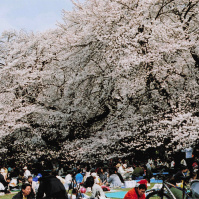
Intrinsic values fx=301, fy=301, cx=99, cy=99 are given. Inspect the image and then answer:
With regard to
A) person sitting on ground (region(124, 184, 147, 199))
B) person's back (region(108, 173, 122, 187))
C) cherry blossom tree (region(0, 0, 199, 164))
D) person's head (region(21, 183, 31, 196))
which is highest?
cherry blossom tree (region(0, 0, 199, 164))

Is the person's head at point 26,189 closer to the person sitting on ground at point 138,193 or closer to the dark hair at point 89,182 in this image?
the person sitting on ground at point 138,193

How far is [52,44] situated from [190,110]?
9.53 meters

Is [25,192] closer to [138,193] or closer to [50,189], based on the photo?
[50,189]

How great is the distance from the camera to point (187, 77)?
15.8 metres

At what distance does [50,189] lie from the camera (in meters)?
5.59

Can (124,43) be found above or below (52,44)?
below

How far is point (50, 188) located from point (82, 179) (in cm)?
870

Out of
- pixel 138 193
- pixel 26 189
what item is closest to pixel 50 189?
pixel 26 189

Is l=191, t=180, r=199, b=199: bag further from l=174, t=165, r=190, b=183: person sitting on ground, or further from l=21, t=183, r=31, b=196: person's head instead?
l=21, t=183, r=31, b=196: person's head

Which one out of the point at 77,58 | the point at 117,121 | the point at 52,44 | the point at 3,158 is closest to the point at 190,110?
the point at 117,121

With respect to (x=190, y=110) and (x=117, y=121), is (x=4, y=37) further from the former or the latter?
(x=190, y=110)

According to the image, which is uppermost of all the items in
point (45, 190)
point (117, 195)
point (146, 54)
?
point (146, 54)

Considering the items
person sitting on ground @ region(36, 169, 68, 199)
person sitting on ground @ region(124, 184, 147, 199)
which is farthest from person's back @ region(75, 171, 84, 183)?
person sitting on ground @ region(36, 169, 68, 199)

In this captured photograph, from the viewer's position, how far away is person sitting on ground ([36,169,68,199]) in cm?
557
